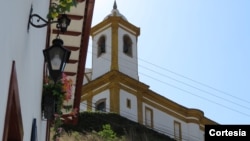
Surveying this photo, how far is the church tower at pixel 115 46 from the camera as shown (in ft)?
125

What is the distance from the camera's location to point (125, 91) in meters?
36.3

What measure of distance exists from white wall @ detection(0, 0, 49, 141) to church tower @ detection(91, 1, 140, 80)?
31.6 meters

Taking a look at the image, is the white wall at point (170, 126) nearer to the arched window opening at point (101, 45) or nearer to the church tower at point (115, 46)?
the church tower at point (115, 46)

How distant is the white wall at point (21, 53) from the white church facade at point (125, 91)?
1171 inches

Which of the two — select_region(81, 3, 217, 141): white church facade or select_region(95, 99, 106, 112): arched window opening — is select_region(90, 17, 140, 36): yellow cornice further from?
select_region(95, 99, 106, 112): arched window opening

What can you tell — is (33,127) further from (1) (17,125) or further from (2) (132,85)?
(2) (132,85)

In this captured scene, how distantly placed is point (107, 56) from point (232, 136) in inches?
1212

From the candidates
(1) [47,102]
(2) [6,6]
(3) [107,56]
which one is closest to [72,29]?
(1) [47,102]

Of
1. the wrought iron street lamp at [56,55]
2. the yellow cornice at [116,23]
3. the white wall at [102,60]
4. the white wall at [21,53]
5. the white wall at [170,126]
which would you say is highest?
the yellow cornice at [116,23]

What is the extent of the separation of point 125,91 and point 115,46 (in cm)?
371

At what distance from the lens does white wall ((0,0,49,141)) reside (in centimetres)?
330

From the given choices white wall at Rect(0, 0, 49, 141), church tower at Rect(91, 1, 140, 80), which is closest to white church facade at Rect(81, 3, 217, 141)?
church tower at Rect(91, 1, 140, 80)

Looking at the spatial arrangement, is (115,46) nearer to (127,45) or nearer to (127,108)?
(127,45)

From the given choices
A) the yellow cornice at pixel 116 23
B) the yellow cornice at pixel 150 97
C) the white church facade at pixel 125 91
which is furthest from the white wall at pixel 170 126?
the yellow cornice at pixel 116 23
